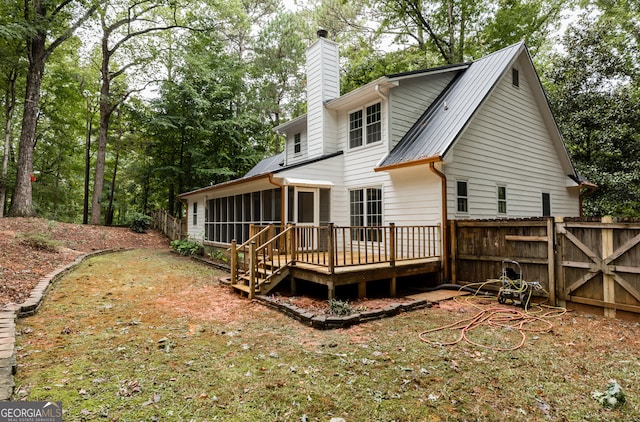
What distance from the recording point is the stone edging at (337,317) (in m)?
4.81

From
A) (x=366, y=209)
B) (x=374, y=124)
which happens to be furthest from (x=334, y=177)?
(x=374, y=124)

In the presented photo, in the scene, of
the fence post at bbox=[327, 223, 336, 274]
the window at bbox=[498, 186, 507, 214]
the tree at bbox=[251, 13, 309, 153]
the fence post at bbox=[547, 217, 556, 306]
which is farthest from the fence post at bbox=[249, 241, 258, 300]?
the tree at bbox=[251, 13, 309, 153]

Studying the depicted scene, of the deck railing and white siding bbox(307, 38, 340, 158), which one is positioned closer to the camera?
the deck railing

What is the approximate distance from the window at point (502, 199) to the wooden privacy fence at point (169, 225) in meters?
15.2

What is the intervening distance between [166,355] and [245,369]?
3.53 feet

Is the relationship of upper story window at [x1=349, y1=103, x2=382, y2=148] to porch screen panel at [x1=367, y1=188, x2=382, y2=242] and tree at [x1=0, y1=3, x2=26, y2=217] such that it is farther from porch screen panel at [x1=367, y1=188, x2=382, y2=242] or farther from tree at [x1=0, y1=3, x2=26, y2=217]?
tree at [x1=0, y1=3, x2=26, y2=217]

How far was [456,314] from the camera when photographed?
5.57 meters

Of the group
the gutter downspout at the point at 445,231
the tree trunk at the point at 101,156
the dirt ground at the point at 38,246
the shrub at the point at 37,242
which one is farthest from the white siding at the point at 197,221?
the gutter downspout at the point at 445,231

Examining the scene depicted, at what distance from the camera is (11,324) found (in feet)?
14.0

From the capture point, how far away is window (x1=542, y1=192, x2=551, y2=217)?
35.7 ft

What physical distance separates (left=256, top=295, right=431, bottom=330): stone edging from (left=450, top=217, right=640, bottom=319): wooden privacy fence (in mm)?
2084

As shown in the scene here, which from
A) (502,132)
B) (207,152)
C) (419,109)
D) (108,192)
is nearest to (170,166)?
(207,152)

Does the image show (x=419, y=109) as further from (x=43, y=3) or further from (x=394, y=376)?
(x=43, y=3)

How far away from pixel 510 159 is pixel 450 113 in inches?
102
